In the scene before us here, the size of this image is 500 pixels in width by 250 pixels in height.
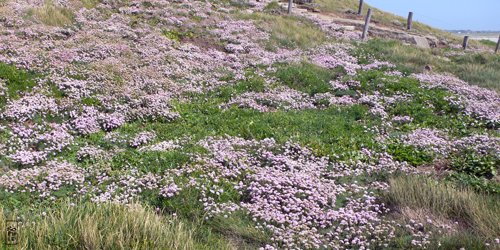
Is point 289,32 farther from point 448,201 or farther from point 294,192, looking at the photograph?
point 448,201

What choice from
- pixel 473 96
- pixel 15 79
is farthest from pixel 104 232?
pixel 473 96

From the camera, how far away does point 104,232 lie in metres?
5.42

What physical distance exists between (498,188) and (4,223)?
339 inches

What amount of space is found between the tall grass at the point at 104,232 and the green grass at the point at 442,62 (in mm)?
15245

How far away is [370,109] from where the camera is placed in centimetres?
1305

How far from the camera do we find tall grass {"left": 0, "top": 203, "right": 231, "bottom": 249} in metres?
5.17

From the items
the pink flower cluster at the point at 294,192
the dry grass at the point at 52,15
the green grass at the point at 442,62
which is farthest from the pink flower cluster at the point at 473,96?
the dry grass at the point at 52,15

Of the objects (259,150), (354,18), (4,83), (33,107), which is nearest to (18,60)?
(4,83)

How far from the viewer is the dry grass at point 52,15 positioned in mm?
17562

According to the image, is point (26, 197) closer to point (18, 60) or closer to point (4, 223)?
point (4, 223)

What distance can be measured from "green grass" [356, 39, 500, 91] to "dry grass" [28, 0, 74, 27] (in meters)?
14.5

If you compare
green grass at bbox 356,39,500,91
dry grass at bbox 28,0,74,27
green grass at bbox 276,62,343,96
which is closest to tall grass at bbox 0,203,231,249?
green grass at bbox 276,62,343,96

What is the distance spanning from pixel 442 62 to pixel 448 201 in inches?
638

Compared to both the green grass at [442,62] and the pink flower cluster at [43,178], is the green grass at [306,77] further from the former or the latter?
the pink flower cluster at [43,178]
